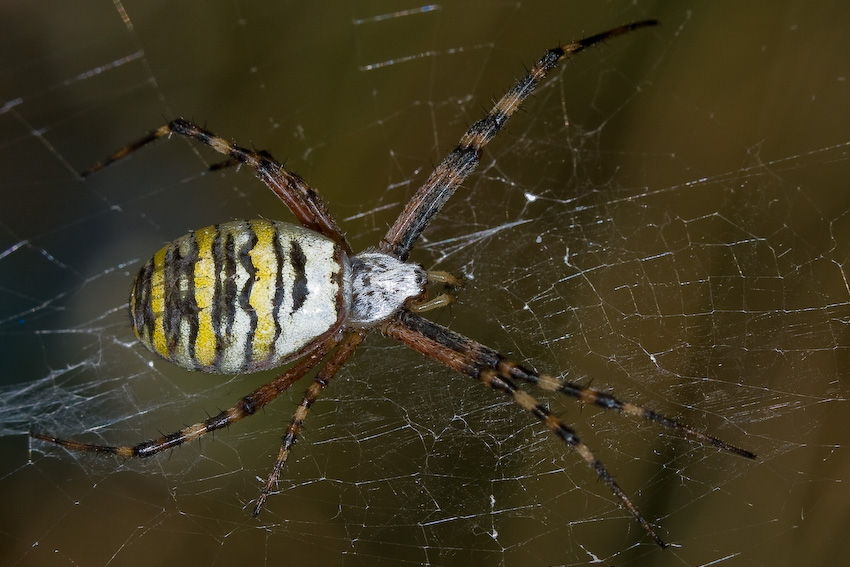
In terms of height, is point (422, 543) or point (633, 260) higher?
point (633, 260)

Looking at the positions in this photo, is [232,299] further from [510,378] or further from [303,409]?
[510,378]

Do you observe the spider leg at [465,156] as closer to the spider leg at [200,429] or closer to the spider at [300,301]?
the spider at [300,301]

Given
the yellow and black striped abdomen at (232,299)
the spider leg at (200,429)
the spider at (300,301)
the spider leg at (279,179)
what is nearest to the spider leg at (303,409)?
the spider at (300,301)

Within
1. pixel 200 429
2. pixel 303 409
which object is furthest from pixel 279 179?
pixel 200 429

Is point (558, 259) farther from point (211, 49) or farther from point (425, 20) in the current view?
point (211, 49)

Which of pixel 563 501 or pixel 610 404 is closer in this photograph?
pixel 610 404

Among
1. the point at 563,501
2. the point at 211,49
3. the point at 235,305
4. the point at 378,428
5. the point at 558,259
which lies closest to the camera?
the point at 235,305

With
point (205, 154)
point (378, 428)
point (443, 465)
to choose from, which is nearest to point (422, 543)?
point (443, 465)
